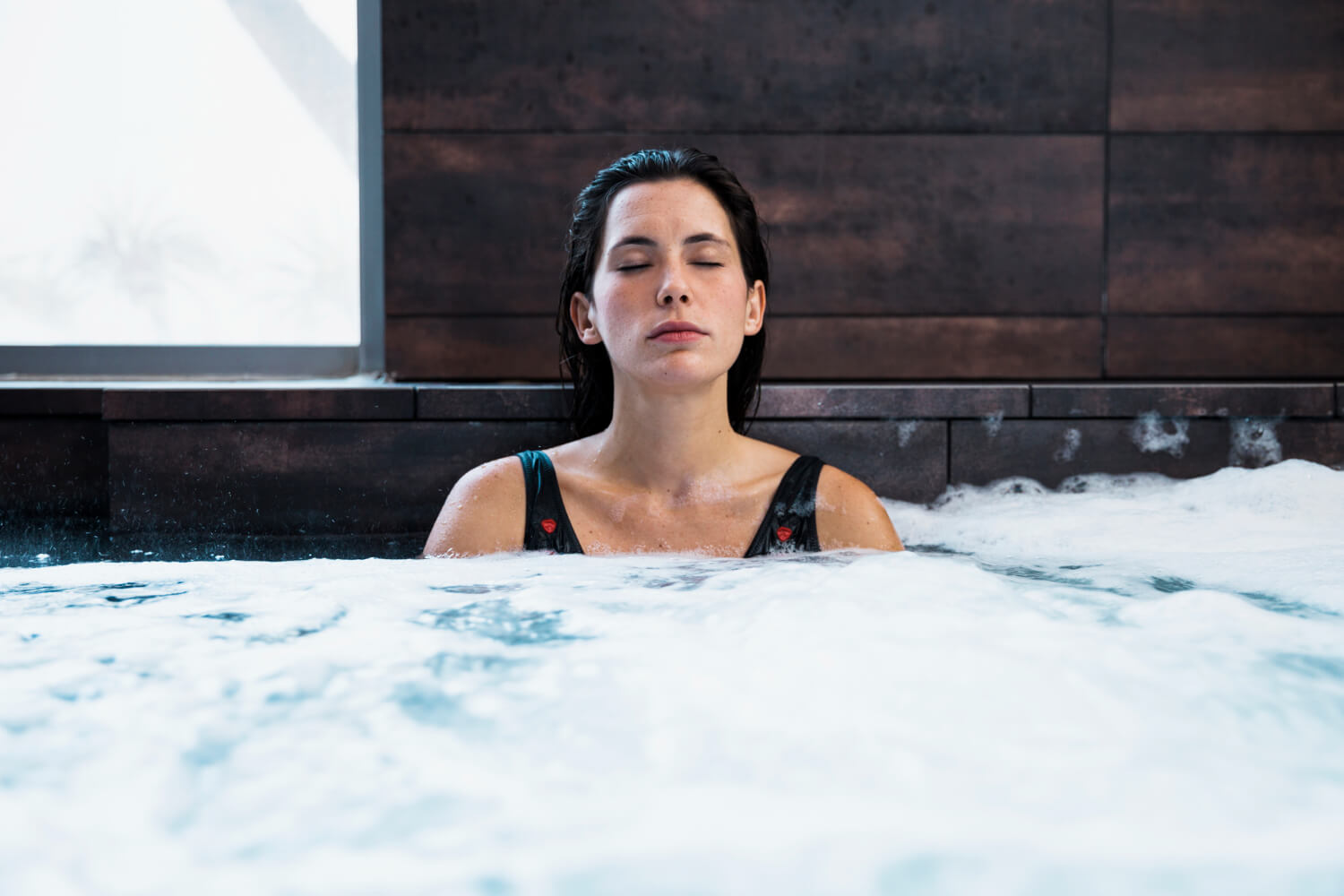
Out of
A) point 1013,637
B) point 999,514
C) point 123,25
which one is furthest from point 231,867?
point 123,25

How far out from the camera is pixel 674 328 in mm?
1685

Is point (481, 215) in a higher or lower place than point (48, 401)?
higher

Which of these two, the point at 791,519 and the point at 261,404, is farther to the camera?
the point at 261,404

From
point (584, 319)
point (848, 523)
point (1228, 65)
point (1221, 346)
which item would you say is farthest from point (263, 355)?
point (1228, 65)

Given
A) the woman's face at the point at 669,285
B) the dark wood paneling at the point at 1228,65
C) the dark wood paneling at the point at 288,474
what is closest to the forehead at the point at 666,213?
the woman's face at the point at 669,285

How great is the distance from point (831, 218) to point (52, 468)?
237cm

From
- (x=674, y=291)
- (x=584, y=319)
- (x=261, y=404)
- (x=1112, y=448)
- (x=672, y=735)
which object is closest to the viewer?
(x=672, y=735)

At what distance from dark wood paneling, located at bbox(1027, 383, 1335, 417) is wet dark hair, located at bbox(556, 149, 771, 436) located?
2.77ft

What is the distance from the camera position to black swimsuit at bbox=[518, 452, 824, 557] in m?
1.83

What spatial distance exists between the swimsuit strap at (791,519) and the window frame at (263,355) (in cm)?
159

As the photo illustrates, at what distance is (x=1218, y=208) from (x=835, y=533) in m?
1.93

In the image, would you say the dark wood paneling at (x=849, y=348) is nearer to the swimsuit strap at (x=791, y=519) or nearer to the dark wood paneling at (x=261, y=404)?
the dark wood paneling at (x=261, y=404)

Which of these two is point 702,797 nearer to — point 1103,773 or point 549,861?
point 549,861

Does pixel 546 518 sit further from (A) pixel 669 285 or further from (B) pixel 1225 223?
(B) pixel 1225 223
